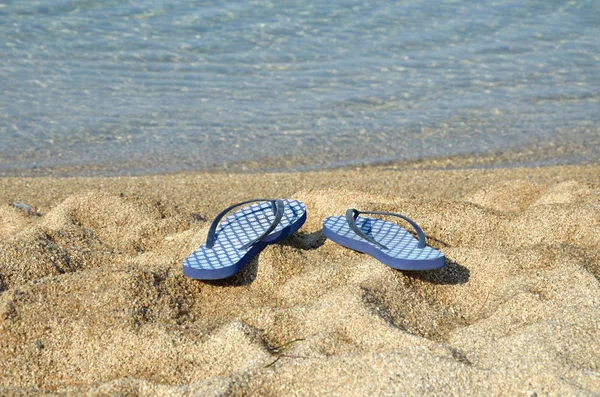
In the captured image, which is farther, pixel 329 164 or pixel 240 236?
pixel 329 164

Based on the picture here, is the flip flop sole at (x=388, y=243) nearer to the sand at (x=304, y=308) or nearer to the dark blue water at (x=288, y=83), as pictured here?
the sand at (x=304, y=308)

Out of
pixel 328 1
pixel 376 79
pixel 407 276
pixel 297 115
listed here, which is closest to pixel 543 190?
pixel 407 276

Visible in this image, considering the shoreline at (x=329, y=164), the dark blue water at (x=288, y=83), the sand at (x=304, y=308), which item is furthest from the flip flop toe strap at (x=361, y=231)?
the dark blue water at (x=288, y=83)

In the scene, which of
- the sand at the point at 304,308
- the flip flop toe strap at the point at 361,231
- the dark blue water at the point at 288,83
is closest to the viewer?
the sand at the point at 304,308

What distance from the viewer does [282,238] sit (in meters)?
3.15

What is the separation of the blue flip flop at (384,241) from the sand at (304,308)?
0.22 ft

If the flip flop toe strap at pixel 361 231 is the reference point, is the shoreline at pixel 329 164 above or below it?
below

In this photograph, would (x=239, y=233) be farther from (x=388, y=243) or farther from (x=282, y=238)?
(x=388, y=243)

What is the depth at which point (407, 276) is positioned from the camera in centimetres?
290

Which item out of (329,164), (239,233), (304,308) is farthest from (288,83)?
(304,308)

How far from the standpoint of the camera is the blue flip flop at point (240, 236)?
2.81 m

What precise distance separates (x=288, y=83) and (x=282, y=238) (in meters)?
4.68

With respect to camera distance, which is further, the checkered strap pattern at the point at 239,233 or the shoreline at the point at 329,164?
the shoreline at the point at 329,164

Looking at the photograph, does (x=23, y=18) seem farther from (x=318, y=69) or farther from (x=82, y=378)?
(x=82, y=378)
